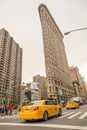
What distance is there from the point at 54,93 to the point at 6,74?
54.5 meters

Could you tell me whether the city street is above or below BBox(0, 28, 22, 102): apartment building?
below

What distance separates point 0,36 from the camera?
372 feet

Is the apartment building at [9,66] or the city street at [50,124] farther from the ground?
the apartment building at [9,66]

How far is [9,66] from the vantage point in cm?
11225

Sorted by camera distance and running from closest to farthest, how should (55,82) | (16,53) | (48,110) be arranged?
1. (48,110)
2. (55,82)
3. (16,53)

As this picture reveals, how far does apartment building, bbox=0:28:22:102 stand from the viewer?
98.2m

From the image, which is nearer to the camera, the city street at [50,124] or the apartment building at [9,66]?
the city street at [50,124]

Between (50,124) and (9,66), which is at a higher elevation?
(9,66)

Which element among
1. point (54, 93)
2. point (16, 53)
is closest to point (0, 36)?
point (16, 53)

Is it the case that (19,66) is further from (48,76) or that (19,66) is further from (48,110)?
(48,110)

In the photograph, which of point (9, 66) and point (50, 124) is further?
point (9, 66)

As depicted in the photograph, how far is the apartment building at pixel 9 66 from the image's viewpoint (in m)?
98.2

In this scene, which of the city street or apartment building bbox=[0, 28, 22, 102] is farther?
apartment building bbox=[0, 28, 22, 102]

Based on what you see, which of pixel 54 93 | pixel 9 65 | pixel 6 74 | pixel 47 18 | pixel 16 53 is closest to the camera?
pixel 54 93
